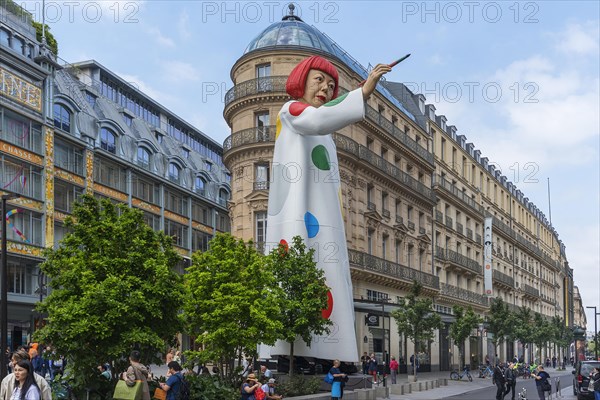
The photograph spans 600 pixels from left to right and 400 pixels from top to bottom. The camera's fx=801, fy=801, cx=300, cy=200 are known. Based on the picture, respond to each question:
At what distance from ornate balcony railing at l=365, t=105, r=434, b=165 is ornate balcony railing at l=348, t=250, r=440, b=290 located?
26.1ft

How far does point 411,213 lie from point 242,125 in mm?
15827

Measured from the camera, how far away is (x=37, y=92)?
4384cm

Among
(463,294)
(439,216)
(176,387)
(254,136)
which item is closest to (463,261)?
(463,294)

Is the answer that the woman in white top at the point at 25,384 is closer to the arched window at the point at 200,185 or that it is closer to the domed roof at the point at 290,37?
the domed roof at the point at 290,37

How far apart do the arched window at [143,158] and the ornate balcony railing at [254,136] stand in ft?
61.1

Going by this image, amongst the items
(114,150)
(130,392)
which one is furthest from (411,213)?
(130,392)

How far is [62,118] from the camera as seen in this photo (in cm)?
4753

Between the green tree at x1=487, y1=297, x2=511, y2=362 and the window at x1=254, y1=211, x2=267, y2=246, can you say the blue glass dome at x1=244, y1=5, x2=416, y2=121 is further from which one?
the green tree at x1=487, y1=297, x2=511, y2=362

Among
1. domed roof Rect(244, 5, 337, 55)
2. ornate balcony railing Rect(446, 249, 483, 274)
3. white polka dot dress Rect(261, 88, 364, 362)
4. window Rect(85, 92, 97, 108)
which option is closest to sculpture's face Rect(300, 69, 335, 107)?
white polka dot dress Rect(261, 88, 364, 362)

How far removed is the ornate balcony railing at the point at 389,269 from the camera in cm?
4211

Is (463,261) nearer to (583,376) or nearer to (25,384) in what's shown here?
(583,376)

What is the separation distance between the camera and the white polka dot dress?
2428 centimetres

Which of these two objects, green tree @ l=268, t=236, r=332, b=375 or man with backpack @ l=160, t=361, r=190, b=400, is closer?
man with backpack @ l=160, t=361, r=190, b=400

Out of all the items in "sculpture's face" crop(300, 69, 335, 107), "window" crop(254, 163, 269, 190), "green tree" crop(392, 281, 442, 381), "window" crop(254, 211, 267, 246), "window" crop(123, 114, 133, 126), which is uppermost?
"window" crop(123, 114, 133, 126)
